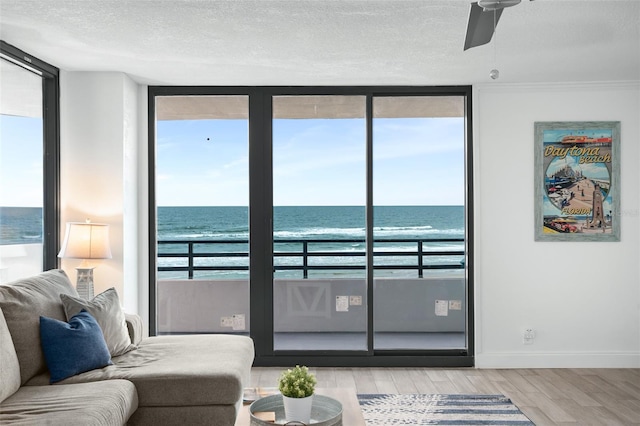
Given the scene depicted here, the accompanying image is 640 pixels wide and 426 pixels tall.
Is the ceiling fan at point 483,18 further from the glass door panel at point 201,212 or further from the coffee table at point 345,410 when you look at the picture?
the glass door panel at point 201,212

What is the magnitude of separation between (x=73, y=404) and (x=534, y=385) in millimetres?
3523

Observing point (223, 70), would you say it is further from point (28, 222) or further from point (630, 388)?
point (630, 388)

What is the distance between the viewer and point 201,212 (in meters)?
5.71

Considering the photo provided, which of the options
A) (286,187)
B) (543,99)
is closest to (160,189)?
(286,187)

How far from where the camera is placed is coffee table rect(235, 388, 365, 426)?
3127 mm

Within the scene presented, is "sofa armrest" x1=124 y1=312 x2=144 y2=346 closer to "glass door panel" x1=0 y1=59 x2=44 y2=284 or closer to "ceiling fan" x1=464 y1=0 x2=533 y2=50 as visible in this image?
"glass door panel" x1=0 y1=59 x2=44 y2=284

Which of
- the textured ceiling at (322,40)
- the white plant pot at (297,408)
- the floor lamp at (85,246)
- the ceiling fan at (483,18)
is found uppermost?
the textured ceiling at (322,40)

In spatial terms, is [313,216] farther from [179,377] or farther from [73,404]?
[73,404]

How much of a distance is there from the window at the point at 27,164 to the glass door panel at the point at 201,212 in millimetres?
985

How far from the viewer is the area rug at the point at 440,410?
4.18 m

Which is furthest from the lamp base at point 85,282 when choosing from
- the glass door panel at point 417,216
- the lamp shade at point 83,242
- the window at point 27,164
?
the glass door panel at point 417,216

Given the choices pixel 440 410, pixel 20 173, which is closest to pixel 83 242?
pixel 20 173

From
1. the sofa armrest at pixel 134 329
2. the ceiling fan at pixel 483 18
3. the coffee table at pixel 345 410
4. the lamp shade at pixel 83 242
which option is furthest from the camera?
the lamp shade at pixel 83 242

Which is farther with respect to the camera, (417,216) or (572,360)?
(417,216)
